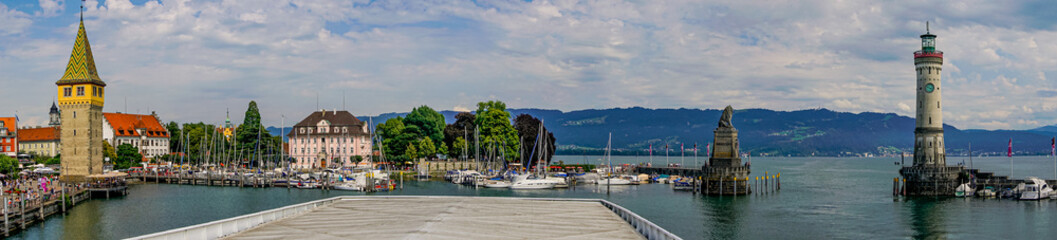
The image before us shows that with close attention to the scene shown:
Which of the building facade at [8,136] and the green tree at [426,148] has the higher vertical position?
the building facade at [8,136]

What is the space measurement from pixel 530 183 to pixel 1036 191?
177 feet

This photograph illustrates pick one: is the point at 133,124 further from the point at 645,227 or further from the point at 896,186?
the point at 645,227

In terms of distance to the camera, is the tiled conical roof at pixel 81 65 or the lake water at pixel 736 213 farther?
the tiled conical roof at pixel 81 65

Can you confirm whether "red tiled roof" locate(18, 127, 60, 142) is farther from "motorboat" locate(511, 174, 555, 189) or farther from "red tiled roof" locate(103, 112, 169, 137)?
"motorboat" locate(511, 174, 555, 189)

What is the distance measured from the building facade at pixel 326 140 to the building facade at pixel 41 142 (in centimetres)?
3995

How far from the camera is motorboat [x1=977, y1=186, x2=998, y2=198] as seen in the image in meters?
78.8

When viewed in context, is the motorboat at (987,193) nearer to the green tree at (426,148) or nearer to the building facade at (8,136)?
the green tree at (426,148)

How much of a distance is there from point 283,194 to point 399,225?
66.4 m

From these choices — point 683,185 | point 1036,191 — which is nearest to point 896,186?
point 1036,191

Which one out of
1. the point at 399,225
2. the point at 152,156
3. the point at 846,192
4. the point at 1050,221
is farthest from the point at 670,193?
the point at 152,156

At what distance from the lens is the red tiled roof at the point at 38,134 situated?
13962 centimetres

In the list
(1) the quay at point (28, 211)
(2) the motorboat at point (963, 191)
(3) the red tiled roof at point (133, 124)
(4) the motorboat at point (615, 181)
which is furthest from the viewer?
(3) the red tiled roof at point (133, 124)

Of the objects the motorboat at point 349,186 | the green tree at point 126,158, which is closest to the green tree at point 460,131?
the motorboat at point 349,186

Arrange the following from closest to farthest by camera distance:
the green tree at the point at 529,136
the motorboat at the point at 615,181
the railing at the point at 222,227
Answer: the railing at the point at 222,227, the motorboat at the point at 615,181, the green tree at the point at 529,136
